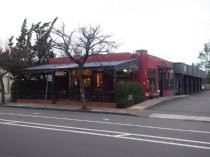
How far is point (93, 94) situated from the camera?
103ft

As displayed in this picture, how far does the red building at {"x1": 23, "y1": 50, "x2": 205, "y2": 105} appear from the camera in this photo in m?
30.8

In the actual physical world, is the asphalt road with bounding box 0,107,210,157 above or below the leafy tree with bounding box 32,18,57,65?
below

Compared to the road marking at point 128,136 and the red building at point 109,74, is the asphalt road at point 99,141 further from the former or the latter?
the red building at point 109,74

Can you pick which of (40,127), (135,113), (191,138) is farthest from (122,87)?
(191,138)

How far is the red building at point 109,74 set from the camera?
30.8 m

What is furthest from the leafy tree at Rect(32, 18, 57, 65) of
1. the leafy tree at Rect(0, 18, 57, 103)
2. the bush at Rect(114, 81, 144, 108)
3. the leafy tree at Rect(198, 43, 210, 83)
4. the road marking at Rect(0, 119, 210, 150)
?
the leafy tree at Rect(198, 43, 210, 83)

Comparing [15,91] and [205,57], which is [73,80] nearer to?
[15,91]

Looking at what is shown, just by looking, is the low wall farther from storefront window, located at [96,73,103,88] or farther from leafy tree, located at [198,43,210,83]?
leafy tree, located at [198,43,210,83]

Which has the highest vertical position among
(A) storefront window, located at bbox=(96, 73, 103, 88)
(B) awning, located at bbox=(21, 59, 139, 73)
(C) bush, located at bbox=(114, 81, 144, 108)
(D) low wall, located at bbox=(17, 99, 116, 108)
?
(B) awning, located at bbox=(21, 59, 139, 73)

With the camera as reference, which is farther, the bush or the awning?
the awning

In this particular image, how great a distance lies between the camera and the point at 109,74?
33594 millimetres

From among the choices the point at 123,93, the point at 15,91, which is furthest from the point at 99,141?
the point at 15,91

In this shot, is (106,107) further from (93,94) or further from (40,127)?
(40,127)

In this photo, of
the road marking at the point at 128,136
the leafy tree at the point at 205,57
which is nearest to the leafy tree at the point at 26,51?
the road marking at the point at 128,136
